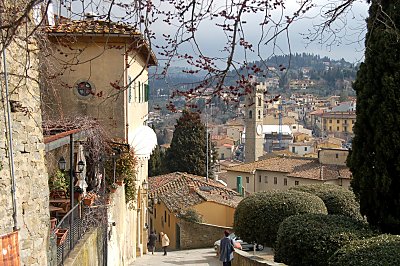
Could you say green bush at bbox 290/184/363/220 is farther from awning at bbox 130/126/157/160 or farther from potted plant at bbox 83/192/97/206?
potted plant at bbox 83/192/97/206

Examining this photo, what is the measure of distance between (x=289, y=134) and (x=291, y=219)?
11100 centimetres

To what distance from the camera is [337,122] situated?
126 m

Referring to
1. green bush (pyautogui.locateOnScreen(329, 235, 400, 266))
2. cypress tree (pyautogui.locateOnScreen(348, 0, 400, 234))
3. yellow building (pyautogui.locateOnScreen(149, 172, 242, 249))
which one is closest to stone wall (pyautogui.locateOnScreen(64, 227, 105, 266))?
green bush (pyautogui.locateOnScreen(329, 235, 400, 266))

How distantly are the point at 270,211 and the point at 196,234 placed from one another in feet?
42.5

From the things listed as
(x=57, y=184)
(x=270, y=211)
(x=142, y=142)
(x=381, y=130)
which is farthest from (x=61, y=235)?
(x=142, y=142)

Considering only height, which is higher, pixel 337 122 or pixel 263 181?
pixel 337 122

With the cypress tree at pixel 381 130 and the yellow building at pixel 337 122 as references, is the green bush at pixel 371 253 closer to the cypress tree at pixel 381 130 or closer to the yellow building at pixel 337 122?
the cypress tree at pixel 381 130

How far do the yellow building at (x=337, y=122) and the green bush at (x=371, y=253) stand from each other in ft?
366

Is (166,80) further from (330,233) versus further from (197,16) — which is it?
(330,233)

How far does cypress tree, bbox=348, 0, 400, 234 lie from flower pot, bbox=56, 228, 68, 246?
18.8 feet

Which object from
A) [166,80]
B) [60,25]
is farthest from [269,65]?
[60,25]

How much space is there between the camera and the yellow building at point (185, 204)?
2760 centimetres

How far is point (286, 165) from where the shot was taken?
4906 cm

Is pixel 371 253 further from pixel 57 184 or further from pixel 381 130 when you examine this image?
pixel 57 184
